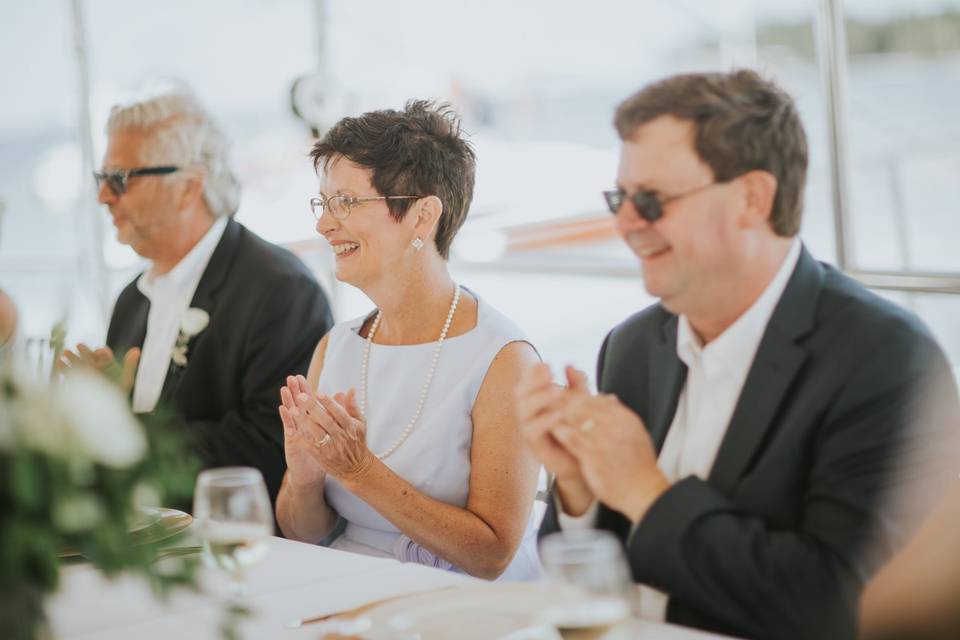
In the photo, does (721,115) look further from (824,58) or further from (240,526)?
(824,58)

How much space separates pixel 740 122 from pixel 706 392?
0.43 metres

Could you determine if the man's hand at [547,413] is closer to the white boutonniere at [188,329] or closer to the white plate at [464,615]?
the white plate at [464,615]

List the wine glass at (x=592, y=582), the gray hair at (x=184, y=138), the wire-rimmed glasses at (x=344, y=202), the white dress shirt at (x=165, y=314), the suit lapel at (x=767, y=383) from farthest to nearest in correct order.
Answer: the gray hair at (x=184, y=138) → the white dress shirt at (x=165, y=314) → the wire-rimmed glasses at (x=344, y=202) → the suit lapel at (x=767, y=383) → the wine glass at (x=592, y=582)

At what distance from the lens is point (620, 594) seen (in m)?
1.23

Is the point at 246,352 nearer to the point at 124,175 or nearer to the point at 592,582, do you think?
the point at 124,175

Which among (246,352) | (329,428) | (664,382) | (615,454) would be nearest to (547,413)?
(615,454)

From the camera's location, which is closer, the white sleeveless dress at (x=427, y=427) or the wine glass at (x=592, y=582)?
the wine glass at (x=592, y=582)

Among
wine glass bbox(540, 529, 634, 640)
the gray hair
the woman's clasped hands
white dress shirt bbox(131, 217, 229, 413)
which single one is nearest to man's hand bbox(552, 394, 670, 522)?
wine glass bbox(540, 529, 634, 640)

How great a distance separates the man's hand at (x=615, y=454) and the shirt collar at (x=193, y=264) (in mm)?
1813

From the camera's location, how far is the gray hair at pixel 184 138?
3.29m

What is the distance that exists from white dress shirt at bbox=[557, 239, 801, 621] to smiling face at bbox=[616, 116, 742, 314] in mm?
74

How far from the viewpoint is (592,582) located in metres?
1.21

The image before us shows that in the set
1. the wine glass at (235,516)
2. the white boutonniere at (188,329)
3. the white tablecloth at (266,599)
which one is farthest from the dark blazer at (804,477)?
the white boutonniere at (188,329)

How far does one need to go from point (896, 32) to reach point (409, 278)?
25.2 m
